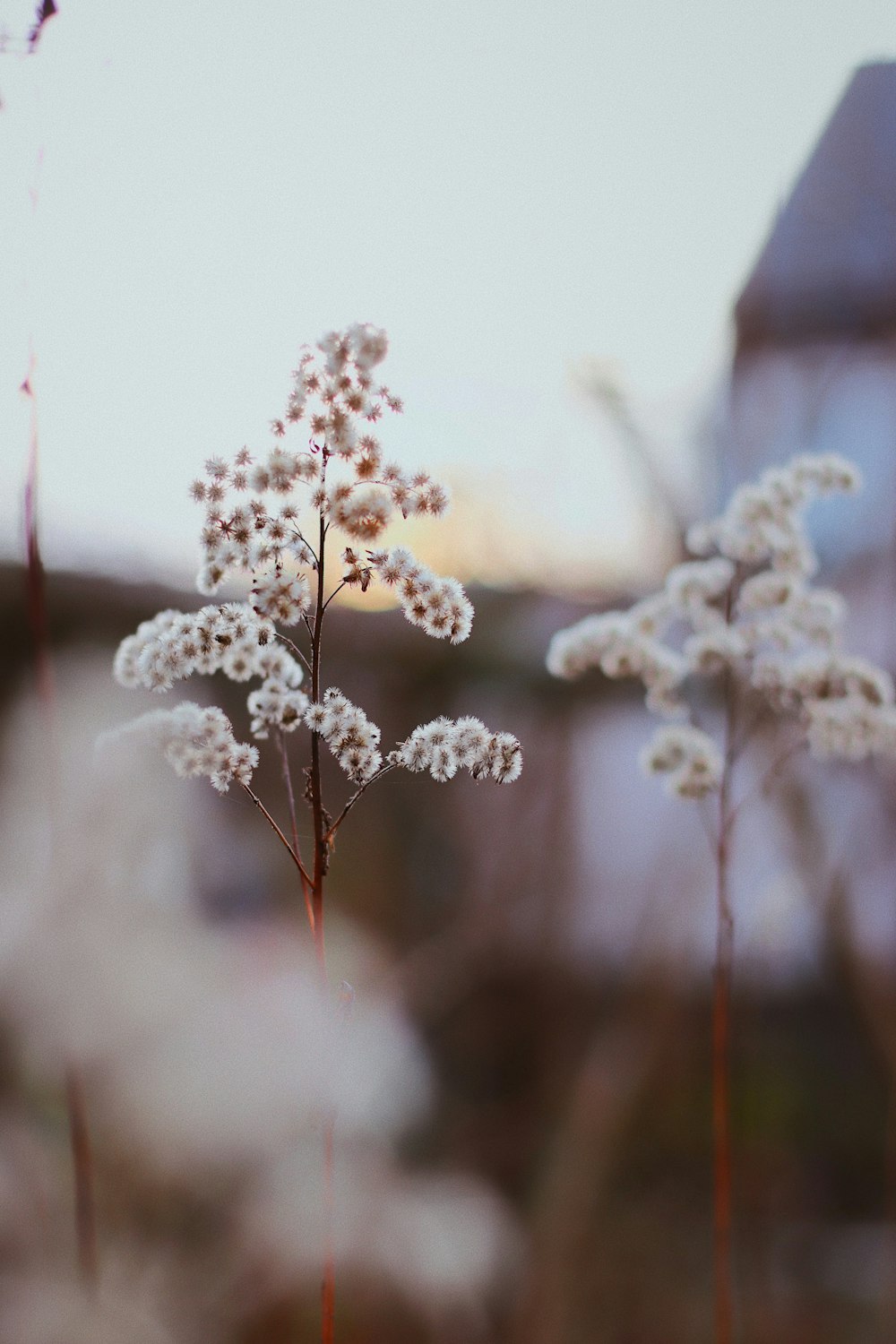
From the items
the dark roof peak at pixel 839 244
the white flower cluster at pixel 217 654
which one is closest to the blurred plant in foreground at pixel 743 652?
the dark roof peak at pixel 839 244

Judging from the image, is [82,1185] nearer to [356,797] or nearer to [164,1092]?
[164,1092]

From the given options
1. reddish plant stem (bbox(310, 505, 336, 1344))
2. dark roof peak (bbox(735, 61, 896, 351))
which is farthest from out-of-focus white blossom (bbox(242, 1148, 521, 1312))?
dark roof peak (bbox(735, 61, 896, 351))

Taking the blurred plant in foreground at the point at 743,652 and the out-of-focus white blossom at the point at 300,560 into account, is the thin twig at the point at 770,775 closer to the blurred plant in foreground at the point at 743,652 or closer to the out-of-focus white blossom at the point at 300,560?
the blurred plant in foreground at the point at 743,652

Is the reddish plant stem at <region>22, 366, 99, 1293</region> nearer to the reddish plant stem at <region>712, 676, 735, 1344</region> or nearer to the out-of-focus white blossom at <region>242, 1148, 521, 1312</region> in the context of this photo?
the out-of-focus white blossom at <region>242, 1148, 521, 1312</region>

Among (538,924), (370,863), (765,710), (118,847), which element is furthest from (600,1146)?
(118,847)

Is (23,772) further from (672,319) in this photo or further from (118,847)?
(672,319)

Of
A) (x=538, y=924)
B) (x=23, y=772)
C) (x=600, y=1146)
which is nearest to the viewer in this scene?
(x=23, y=772)

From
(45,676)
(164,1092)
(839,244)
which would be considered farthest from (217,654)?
(839,244)
